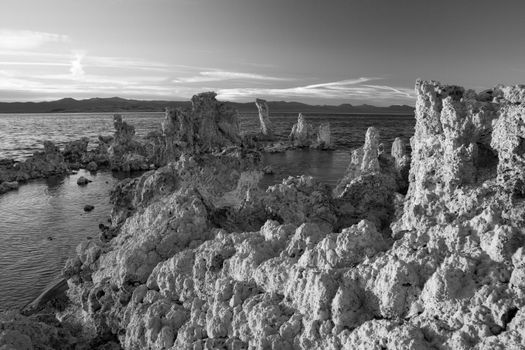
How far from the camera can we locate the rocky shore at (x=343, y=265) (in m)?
8.80

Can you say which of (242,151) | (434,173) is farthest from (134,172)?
(434,173)

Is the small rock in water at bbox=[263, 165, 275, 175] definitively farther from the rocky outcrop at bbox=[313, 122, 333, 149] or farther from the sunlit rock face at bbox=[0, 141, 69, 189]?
the rocky outcrop at bbox=[313, 122, 333, 149]

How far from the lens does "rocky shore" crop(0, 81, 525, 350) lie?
28.9ft

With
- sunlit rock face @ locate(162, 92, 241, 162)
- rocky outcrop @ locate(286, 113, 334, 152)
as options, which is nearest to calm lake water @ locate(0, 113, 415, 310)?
sunlit rock face @ locate(162, 92, 241, 162)

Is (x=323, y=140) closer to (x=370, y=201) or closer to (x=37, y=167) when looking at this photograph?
(x=37, y=167)

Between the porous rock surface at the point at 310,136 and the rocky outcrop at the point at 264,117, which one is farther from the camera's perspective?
the rocky outcrop at the point at 264,117

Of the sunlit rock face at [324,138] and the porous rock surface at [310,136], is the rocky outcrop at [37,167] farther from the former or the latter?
the sunlit rock face at [324,138]

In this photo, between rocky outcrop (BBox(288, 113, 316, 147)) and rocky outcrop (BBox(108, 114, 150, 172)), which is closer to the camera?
rocky outcrop (BBox(108, 114, 150, 172))

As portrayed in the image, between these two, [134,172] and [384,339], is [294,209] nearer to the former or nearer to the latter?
[384,339]

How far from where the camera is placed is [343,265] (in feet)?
37.4

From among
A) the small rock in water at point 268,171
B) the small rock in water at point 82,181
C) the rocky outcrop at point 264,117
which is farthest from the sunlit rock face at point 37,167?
the rocky outcrop at point 264,117

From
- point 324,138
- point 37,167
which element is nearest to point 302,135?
point 324,138

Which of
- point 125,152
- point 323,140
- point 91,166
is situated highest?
point 323,140

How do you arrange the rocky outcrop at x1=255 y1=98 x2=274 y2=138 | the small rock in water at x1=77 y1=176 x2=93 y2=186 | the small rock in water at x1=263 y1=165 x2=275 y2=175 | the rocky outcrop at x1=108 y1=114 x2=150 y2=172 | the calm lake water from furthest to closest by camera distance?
the rocky outcrop at x1=255 y1=98 x2=274 y2=138, the rocky outcrop at x1=108 y1=114 x2=150 y2=172, the small rock in water at x1=263 y1=165 x2=275 y2=175, the small rock in water at x1=77 y1=176 x2=93 y2=186, the calm lake water
